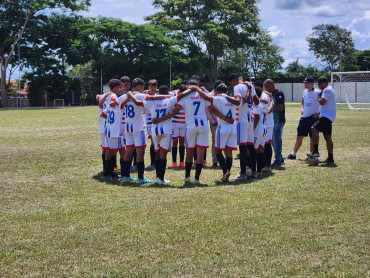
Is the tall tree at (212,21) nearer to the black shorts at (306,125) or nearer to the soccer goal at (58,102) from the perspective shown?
the soccer goal at (58,102)

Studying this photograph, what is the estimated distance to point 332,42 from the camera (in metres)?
92.0

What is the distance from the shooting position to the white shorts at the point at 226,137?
875 centimetres

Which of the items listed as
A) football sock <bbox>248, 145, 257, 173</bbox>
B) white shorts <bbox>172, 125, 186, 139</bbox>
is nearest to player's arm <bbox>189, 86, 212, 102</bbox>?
football sock <bbox>248, 145, 257, 173</bbox>

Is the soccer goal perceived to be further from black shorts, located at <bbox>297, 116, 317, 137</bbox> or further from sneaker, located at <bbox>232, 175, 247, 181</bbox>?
sneaker, located at <bbox>232, 175, 247, 181</bbox>

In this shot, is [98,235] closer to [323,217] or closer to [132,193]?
[132,193]

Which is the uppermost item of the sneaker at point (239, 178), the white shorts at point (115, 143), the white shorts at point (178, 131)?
the white shorts at point (178, 131)

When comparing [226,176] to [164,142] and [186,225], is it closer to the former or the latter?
[164,142]

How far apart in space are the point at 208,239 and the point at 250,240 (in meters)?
0.52

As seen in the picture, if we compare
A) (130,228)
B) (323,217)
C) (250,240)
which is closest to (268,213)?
(323,217)

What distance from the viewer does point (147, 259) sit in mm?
4672

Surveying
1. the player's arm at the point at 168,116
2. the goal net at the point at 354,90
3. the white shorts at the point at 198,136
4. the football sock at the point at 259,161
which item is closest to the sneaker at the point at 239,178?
the football sock at the point at 259,161

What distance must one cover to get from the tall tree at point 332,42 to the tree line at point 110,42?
1052 inches

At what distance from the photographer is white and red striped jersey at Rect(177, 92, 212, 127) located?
8.40 m

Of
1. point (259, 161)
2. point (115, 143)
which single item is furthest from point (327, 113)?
point (115, 143)
